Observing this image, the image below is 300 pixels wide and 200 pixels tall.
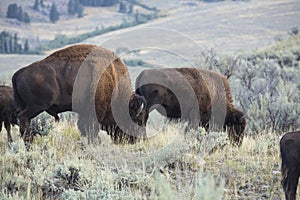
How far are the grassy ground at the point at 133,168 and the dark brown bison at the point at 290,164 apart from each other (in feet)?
1.27

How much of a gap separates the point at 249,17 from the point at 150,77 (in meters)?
52.7

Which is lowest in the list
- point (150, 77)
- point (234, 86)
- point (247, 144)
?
point (234, 86)

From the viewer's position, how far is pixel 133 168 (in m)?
7.32

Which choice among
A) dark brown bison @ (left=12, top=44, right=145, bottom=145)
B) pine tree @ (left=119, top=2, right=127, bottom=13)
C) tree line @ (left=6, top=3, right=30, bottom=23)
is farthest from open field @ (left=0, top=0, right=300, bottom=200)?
pine tree @ (left=119, top=2, right=127, bottom=13)

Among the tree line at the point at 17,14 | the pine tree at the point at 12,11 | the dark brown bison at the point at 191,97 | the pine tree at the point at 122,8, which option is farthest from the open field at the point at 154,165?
the pine tree at the point at 122,8

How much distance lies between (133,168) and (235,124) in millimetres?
4628

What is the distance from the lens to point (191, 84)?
11609mm

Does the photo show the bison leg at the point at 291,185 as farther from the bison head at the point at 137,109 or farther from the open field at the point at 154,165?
the bison head at the point at 137,109

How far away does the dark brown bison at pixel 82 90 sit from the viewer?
8.54m

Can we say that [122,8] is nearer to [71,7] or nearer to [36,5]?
[71,7]

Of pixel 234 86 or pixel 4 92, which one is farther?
pixel 234 86

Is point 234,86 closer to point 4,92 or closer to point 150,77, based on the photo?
point 150,77

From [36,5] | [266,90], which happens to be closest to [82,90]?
[266,90]

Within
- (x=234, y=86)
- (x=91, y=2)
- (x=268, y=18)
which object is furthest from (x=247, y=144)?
(x=91, y=2)
